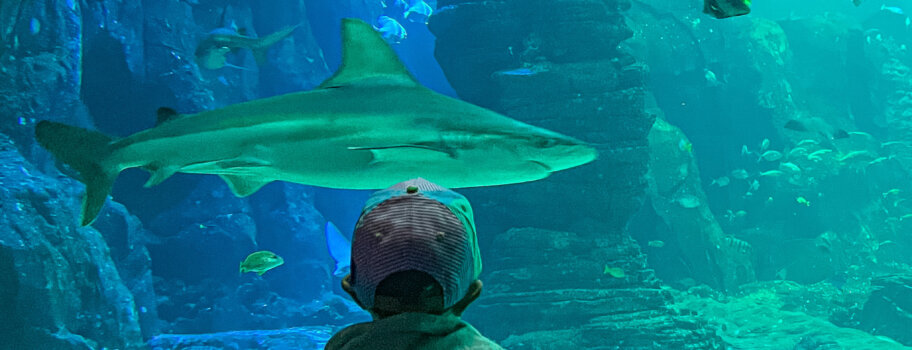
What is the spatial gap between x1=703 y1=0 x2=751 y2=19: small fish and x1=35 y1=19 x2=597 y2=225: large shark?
7.15 feet

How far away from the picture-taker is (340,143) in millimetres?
2459

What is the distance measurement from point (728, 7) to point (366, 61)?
267cm

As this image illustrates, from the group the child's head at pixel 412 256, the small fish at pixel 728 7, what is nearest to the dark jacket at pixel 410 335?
the child's head at pixel 412 256

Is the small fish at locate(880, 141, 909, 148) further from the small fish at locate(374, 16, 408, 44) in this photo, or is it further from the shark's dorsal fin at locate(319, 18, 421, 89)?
the shark's dorsal fin at locate(319, 18, 421, 89)

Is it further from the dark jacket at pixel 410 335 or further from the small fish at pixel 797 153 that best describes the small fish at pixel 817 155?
the dark jacket at pixel 410 335

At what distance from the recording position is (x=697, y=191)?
21.3 meters

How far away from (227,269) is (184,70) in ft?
18.4

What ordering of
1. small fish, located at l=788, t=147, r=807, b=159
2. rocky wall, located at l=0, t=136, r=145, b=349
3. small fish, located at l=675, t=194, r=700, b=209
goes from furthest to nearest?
small fish, located at l=788, t=147, r=807, b=159 → small fish, located at l=675, t=194, r=700, b=209 → rocky wall, located at l=0, t=136, r=145, b=349

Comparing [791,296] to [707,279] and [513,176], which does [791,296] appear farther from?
[513,176]

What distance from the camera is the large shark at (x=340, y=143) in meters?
2.40

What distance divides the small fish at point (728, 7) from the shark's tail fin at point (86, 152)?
152 inches

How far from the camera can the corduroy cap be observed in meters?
1.11

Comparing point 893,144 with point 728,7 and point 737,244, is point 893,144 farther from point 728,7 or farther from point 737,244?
point 728,7

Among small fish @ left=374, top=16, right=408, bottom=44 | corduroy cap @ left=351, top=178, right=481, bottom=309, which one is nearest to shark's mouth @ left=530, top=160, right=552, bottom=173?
corduroy cap @ left=351, top=178, right=481, bottom=309
